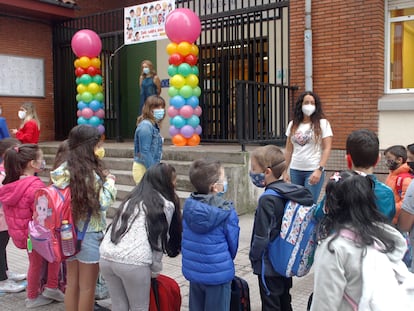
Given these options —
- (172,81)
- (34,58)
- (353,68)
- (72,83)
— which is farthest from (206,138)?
(34,58)

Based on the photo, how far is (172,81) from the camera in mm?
8438

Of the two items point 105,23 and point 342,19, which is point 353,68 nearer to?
point 342,19

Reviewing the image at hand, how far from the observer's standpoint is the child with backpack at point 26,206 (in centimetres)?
395

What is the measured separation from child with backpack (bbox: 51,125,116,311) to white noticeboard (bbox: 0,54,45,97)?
29.8ft

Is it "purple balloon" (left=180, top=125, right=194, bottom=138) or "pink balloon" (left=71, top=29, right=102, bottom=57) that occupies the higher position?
"pink balloon" (left=71, top=29, right=102, bottom=57)

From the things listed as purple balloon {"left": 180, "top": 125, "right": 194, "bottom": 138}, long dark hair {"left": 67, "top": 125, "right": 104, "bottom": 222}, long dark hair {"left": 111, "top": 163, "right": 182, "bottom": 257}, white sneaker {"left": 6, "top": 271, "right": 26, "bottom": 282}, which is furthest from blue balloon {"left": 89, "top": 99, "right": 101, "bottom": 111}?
long dark hair {"left": 111, "top": 163, "right": 182, "bottom": 257}

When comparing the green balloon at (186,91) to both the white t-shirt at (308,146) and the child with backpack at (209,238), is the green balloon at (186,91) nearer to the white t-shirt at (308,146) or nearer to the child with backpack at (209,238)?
the white t-shirt at (308,146)

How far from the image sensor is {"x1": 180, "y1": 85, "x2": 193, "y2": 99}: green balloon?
8.27m

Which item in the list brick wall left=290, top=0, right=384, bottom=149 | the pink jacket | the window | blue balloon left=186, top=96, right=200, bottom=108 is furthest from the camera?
blue balloon left=186, top=96, right=200, bottom=108

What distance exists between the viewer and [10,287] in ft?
14.7

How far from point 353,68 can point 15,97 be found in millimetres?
8301

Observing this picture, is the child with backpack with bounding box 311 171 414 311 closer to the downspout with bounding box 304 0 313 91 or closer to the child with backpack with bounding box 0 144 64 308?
the child with backpack with bounding box 0 144 64 308

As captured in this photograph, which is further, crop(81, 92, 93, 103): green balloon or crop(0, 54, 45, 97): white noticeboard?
crop(0, 54, 45, 97): white noticeboard

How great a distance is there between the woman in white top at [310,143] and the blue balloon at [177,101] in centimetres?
349
